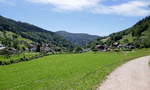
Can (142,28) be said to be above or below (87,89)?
above

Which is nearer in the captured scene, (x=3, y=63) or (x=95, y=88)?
(x=95, y=88)

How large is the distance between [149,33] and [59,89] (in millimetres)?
42086

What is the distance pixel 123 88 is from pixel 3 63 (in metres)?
55.6

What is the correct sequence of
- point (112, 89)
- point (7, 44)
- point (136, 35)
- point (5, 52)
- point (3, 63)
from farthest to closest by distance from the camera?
1. point (136, 35)
2. point (7, 44)
3. point (5, 52)
4. point (3, 63)
5. point (112, 89)

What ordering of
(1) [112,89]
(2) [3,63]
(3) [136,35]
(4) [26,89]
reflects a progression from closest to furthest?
1. (1) [112,89]
2. (4) [26,89]
3. (2) [3,63]
4. (3) [136,35]

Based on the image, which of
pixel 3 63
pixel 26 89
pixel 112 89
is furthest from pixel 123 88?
pixel 3 63

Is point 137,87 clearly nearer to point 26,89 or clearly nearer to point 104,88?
point 104,88

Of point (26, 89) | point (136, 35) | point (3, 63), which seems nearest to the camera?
point (26, 89)

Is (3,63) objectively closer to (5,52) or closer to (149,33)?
(149,33)

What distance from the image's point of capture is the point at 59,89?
15.9 meters

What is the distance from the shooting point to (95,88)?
15.4m

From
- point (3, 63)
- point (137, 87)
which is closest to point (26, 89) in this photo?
point (137, 87)

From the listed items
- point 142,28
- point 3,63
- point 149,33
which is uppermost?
point 142,28

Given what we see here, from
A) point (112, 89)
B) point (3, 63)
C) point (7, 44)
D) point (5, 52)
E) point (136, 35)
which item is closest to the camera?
point (112, 89)
